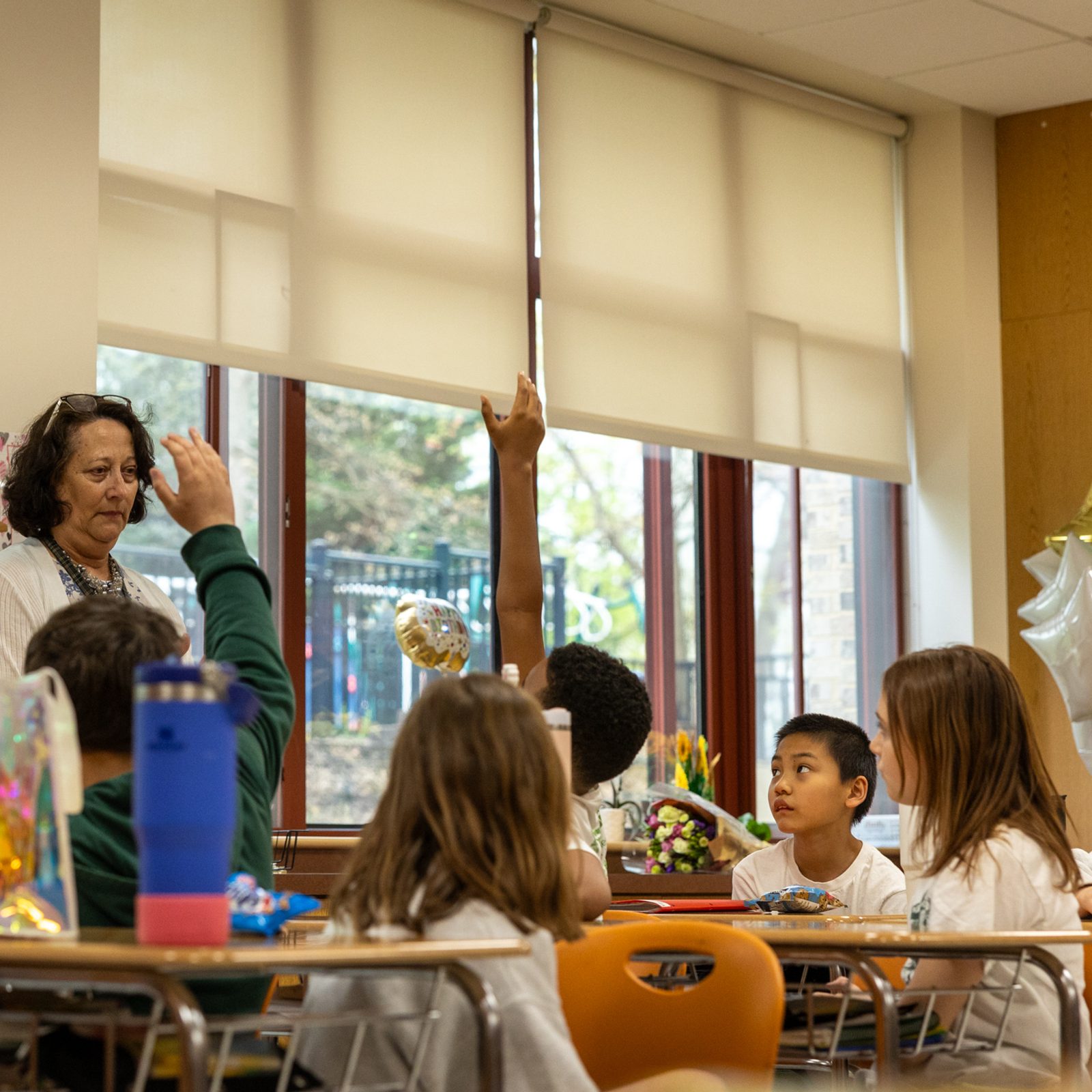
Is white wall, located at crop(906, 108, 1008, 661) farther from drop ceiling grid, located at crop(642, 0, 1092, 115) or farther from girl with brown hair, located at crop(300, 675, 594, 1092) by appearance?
girl with brown hair, located at crop(300, 675, 594, 1092)

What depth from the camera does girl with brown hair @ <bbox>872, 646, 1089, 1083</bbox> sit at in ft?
7.66

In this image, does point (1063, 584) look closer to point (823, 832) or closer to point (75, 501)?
point (823, 832)

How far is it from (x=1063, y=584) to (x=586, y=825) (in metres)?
3.49

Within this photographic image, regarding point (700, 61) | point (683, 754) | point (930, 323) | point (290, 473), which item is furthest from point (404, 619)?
point (930, 323)

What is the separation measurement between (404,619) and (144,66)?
211 centimetres

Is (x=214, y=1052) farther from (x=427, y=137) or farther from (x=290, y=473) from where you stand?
(x=427, y=137)

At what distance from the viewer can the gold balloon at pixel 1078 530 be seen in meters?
5.73

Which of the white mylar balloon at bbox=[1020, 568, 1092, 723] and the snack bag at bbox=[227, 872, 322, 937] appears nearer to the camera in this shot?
the snack bag at bbox=[227, 872, 322, 937]

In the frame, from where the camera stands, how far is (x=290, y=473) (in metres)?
4.80

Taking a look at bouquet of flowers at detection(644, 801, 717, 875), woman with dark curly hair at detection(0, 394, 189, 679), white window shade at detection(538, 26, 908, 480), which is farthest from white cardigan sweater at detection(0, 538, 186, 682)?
white window shade at detection(538, 26, 908, 480)

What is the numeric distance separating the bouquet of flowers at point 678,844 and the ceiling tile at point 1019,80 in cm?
270

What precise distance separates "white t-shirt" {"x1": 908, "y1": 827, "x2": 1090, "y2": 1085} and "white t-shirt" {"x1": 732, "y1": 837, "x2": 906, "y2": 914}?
32.5 inches

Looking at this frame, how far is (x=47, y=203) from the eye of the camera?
4027mm

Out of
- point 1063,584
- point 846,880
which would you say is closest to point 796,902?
point 846,880
